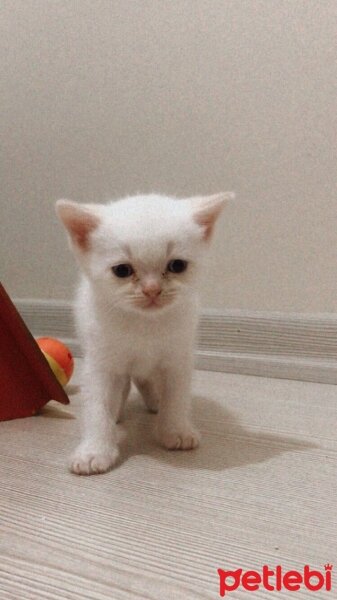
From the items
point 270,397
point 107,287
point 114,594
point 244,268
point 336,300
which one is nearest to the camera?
point 114,594

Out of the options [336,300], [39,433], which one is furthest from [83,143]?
[39,433]

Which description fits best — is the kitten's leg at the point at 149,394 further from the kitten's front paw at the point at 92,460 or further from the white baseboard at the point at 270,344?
the white baseboard at the point at 270,344

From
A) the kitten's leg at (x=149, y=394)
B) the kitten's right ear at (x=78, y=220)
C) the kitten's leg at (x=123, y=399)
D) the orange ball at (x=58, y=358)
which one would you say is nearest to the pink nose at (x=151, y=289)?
the kitten's right ear at (x=78, y=220)

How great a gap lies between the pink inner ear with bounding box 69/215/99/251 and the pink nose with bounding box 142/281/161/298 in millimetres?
152

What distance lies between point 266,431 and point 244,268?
26.6 inches

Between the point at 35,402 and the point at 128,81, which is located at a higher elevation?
the point at 128,81

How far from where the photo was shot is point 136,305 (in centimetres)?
88

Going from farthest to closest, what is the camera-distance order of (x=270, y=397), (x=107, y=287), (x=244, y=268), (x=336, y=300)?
(x=244, y=268) → (x=336, y=300) → (x=270, y=397) → (x=107, y=287)

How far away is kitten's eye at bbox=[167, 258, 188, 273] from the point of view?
89 cm

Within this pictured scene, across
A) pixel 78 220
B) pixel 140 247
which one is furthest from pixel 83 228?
pixel 140 247

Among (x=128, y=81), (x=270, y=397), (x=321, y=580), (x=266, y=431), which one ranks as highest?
(x=128, y=81)

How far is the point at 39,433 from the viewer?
107 centimetres

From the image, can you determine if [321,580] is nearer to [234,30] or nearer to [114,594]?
[114,594]

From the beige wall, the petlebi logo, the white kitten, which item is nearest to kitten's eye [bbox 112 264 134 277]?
the white kitten
